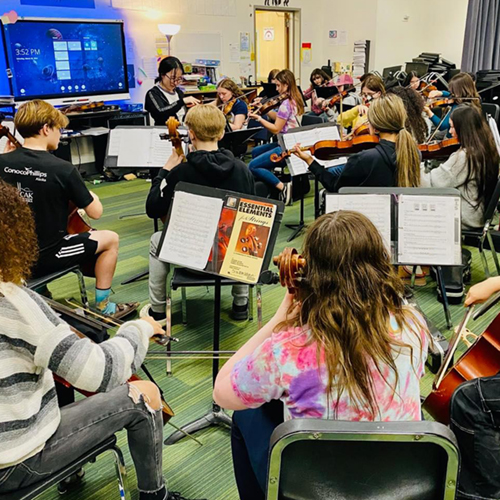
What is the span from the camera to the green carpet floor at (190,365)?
196cm

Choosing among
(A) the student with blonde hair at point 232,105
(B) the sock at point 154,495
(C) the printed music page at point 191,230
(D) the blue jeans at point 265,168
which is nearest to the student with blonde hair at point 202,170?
(C) the printed music page at point 191,230

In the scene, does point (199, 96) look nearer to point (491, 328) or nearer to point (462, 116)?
point (462, 116)

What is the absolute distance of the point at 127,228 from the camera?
478 cm

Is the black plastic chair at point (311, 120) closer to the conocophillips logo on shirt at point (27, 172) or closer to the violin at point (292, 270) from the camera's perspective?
the conocophillips logo on shirt at point (27, 172)

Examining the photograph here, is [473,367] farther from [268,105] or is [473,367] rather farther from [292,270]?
[268,105]

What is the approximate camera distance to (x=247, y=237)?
7.17 ft

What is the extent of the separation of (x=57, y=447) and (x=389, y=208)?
5.73ft

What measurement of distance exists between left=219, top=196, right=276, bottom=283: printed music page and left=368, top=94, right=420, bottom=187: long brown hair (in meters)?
1.11

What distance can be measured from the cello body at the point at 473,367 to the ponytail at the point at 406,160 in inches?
52.3

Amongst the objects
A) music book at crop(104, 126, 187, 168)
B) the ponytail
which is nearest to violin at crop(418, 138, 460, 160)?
the ponytail

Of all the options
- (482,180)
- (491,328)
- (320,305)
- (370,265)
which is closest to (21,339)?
(320,305)

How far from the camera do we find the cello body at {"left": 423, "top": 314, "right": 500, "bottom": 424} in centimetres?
177

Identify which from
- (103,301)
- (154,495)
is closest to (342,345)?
(154,495)

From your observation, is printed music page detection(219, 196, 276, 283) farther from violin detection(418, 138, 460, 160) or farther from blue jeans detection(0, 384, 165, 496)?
violin detection(418, 138, 460, 160)
